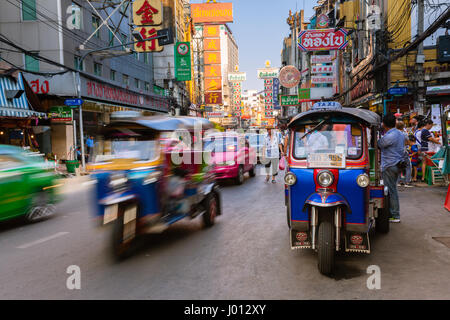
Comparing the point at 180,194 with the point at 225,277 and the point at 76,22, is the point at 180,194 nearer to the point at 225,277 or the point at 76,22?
the point at 225,277

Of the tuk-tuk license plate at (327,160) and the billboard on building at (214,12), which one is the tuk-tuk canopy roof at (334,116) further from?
the billboard on building at (214,12)

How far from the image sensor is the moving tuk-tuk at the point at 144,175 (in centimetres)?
555

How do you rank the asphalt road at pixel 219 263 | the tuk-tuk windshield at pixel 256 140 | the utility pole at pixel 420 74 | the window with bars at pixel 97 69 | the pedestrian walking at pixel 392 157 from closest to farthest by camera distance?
the asphalt road at pixel 219 263
the pedestrian walking at pixel 392 157
the utility pole at pixel 420 74
the tuk-tuk windshield at pixel 256 140
the window with bars at pixel 97 69

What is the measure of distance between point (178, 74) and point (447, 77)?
2152 cm

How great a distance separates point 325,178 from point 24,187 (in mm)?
6172

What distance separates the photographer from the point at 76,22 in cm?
2228

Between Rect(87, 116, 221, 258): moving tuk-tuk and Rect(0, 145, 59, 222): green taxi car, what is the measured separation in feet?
7.81

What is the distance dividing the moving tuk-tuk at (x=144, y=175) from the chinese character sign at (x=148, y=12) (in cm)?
1844

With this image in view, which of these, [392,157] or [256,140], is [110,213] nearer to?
[392,157]

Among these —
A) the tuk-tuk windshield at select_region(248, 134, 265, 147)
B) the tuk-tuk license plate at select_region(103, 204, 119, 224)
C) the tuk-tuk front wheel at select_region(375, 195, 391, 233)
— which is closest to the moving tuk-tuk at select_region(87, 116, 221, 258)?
the tuk-tuk license plate at select_region(103, 204, 119, 224)

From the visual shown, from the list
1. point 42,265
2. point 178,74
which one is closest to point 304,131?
point 42,265

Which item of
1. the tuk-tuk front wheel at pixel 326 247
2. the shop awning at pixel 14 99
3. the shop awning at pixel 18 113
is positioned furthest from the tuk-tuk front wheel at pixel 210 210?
the shop awning at pixel 14 99

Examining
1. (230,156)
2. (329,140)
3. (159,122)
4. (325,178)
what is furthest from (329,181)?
(230,156)

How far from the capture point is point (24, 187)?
8031 millimetres
